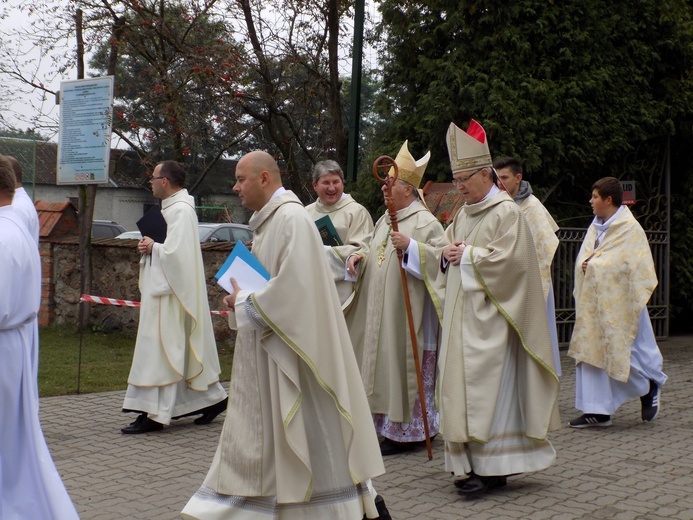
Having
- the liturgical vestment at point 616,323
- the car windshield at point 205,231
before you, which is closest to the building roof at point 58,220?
the car windshield at point 205,231

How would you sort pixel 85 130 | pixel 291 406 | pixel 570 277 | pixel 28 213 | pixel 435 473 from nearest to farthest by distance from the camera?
pixel 291 406 < pixel 435 473 < pixel 28 213 < pixel 85 130 < pixel 570 277

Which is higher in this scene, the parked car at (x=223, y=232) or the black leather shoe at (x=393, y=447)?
the parked car at (x=223, y=232)

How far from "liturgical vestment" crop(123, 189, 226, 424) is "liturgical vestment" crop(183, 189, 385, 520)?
3.00 m

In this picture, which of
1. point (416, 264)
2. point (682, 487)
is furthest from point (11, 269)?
point (682, 487)

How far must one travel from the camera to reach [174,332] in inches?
292

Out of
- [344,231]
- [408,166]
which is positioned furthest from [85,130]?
[408,166]

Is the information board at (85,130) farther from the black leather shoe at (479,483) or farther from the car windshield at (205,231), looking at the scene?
the car windshield at (205,231)

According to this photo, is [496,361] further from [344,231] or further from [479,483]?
[344,231]

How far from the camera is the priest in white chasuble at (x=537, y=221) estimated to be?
300 inches

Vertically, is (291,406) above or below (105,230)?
below

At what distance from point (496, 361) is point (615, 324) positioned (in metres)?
2.71

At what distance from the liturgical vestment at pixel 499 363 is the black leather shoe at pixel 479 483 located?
0.07 meters

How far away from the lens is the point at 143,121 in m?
12.1

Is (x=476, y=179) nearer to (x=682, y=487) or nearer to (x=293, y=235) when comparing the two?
(x=293, y=235)
